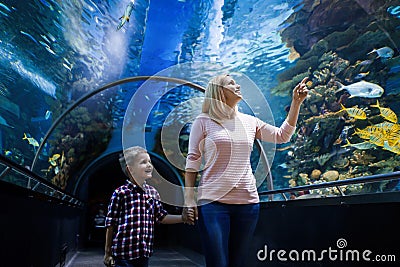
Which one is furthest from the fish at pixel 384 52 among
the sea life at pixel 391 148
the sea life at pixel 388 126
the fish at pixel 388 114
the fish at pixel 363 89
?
the sea life at pixel 391 148

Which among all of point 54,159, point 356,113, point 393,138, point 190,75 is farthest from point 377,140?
point 54,159

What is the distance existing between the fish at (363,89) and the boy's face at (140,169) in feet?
28.7

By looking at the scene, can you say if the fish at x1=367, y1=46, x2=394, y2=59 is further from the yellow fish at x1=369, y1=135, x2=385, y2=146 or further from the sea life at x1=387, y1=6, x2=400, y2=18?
the yellow fish at x1=369, y1=135, x2=385, y2=146

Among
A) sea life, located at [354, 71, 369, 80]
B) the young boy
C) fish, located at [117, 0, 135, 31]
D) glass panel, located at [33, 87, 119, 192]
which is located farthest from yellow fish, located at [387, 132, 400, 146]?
the young boy

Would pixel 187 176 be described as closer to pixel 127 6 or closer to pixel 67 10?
pixel 67 10

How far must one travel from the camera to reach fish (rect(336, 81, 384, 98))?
10.2 metres

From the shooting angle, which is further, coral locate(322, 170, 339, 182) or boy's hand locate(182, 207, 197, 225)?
coral locate(322, 170, 339, 182)

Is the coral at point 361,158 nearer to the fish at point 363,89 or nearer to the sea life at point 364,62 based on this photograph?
the fish at point 363,89

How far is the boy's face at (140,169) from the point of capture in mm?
2898

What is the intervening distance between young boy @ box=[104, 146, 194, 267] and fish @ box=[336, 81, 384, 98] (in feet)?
28.7

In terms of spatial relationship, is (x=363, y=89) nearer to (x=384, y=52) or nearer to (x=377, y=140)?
(x=384, y=52)

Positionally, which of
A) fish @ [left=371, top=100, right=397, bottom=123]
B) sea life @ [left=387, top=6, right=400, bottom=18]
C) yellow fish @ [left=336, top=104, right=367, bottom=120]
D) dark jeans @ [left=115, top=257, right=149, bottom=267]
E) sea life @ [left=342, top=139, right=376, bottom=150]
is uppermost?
sea life @ [left=387, top=6, right=400, bottom=18]

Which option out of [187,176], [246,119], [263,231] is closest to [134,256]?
[187,176]

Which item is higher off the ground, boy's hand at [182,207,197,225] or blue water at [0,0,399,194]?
blue water at [0,0,399,194]
